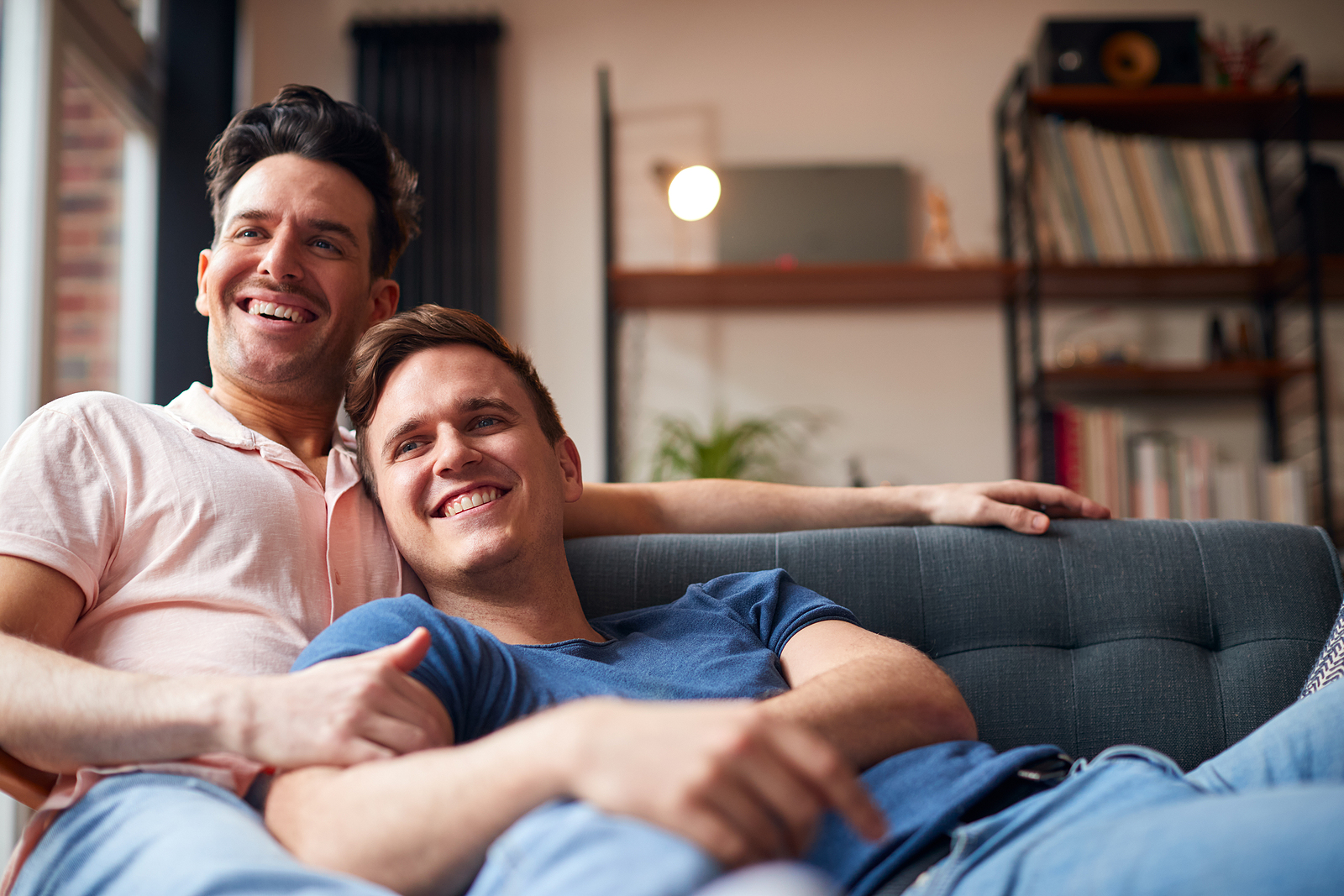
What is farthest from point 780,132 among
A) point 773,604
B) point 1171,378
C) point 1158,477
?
point 773,604

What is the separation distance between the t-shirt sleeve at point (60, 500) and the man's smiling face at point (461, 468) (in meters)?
0.34

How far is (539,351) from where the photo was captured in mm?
3459

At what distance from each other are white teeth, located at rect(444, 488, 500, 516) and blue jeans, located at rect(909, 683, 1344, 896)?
72cm

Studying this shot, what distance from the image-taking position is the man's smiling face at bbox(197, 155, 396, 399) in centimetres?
150

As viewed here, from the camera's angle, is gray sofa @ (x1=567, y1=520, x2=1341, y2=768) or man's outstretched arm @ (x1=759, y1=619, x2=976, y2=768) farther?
gray sofa @ (x1=567, y1=520, x2=1341, y2=768)

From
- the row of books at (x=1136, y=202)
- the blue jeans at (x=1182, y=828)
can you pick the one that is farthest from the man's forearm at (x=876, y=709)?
the row of books at (x=1136, y=202)

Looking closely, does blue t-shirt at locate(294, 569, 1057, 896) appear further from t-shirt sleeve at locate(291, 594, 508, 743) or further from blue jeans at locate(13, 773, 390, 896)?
blue jeans at locate(13, 773, 390, 896)

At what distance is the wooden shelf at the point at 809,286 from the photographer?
3.16m

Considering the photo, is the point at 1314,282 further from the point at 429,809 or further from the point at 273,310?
the point at 429,809

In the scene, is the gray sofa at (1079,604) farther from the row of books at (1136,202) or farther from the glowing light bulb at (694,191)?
the row of books at (1136,202)

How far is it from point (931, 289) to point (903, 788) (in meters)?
2.59

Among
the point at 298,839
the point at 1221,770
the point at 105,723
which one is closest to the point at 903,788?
the point at 1221,770

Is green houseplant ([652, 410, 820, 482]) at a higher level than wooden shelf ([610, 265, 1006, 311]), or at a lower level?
lower

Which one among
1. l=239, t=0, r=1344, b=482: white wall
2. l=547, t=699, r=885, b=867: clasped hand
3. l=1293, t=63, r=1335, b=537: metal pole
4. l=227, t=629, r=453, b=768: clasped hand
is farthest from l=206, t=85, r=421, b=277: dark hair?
l=1293, t=63, r=1335, b=537: metal pole
